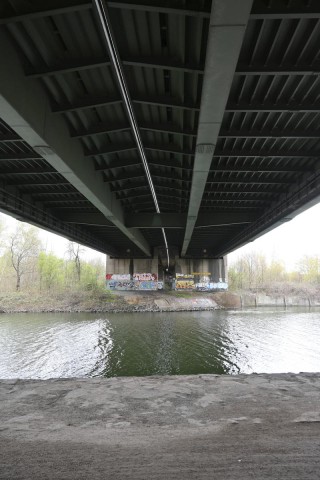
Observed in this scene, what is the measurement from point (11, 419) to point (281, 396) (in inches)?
182

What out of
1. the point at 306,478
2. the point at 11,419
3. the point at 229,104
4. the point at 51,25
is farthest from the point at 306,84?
the point at 11,419

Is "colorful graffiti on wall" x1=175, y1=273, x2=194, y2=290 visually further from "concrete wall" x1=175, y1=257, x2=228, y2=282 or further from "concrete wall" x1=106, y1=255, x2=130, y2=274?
"concrete wall" x1=106, y1=255, x2=130, y2=274

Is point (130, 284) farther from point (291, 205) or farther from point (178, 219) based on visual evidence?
point (291, 205)

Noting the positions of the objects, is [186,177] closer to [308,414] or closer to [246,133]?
[246,133]

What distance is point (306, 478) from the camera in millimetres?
3146

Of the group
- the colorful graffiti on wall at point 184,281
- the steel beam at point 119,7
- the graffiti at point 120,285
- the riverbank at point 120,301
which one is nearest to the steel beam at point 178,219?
the steel beam at point 119,7

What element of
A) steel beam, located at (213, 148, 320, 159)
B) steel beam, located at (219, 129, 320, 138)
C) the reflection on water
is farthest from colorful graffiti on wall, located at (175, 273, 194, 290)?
steel beam, located at (219, 129, 320, 138)

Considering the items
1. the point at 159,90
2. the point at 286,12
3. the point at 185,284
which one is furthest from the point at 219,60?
the point at 185,284

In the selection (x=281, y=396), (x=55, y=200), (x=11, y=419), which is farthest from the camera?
(x=55, y=200)

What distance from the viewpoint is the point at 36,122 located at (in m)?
7.87

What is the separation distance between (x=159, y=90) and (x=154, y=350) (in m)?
13.4

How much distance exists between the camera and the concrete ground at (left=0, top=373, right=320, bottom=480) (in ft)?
11.2

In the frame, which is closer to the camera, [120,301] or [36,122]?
[36,122]

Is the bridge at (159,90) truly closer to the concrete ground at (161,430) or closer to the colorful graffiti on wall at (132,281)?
the concrete ground at (161,430)
